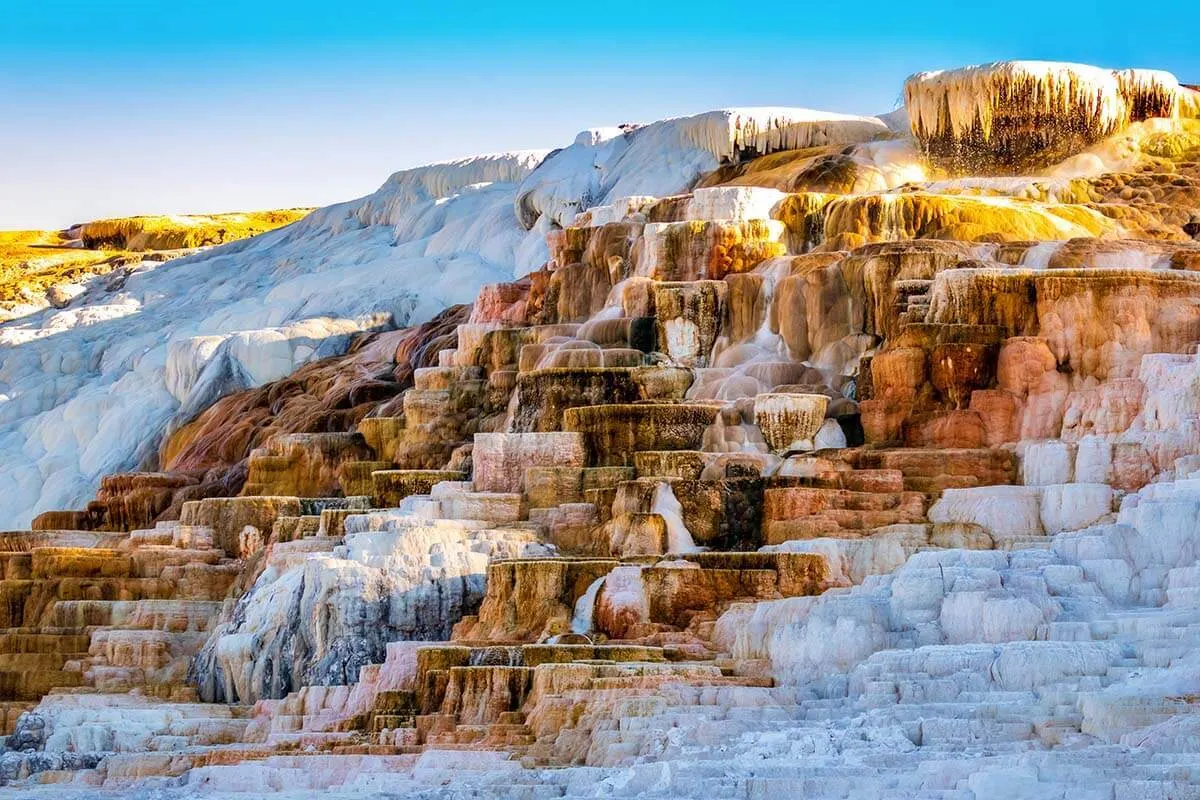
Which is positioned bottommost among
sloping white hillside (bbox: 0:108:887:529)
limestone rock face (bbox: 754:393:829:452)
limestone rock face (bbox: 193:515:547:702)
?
limestone rock face (bbox: 193:515:547:702)

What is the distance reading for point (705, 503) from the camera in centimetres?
3184

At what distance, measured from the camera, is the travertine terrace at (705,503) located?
2278 centimetres

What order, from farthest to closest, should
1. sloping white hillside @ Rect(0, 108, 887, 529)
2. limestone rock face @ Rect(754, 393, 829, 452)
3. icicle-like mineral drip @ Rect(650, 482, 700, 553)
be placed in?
1. sloping white hillside @ Rect(0, 108, 887, 529)
2. limestone rock face @ Rect(754, 393, 829, 452)
3. icicle-like mineral drip @ Rect(650, 482, 700, 553)

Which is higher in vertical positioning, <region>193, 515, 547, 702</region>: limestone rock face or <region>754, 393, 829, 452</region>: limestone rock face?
<region>754, 393, 829, 452</region>: limestone rock face

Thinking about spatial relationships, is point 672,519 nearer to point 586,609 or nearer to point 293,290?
point 586,609

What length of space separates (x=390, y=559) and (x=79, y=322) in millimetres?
33515

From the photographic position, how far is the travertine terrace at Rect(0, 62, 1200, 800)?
22.8 meters

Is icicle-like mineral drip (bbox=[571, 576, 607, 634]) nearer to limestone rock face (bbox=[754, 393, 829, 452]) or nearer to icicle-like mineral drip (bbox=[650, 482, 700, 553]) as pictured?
icicle-like mineral drip (bbox=[650, 482, 700, 553])

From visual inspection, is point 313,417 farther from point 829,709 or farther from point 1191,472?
point 829,709

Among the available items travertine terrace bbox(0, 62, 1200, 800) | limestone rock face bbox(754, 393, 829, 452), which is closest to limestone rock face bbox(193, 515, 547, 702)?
travertine terrace bbox(0, 62, 1200, 800)

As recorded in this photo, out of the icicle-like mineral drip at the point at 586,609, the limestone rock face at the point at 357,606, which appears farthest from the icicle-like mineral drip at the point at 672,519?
the icicle-like mineral drip at the point at 586,609

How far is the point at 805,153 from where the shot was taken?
52250mm

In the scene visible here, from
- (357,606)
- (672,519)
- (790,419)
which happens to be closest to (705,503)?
(672,519)

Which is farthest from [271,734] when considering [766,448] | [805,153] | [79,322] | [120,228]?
[120,228]
